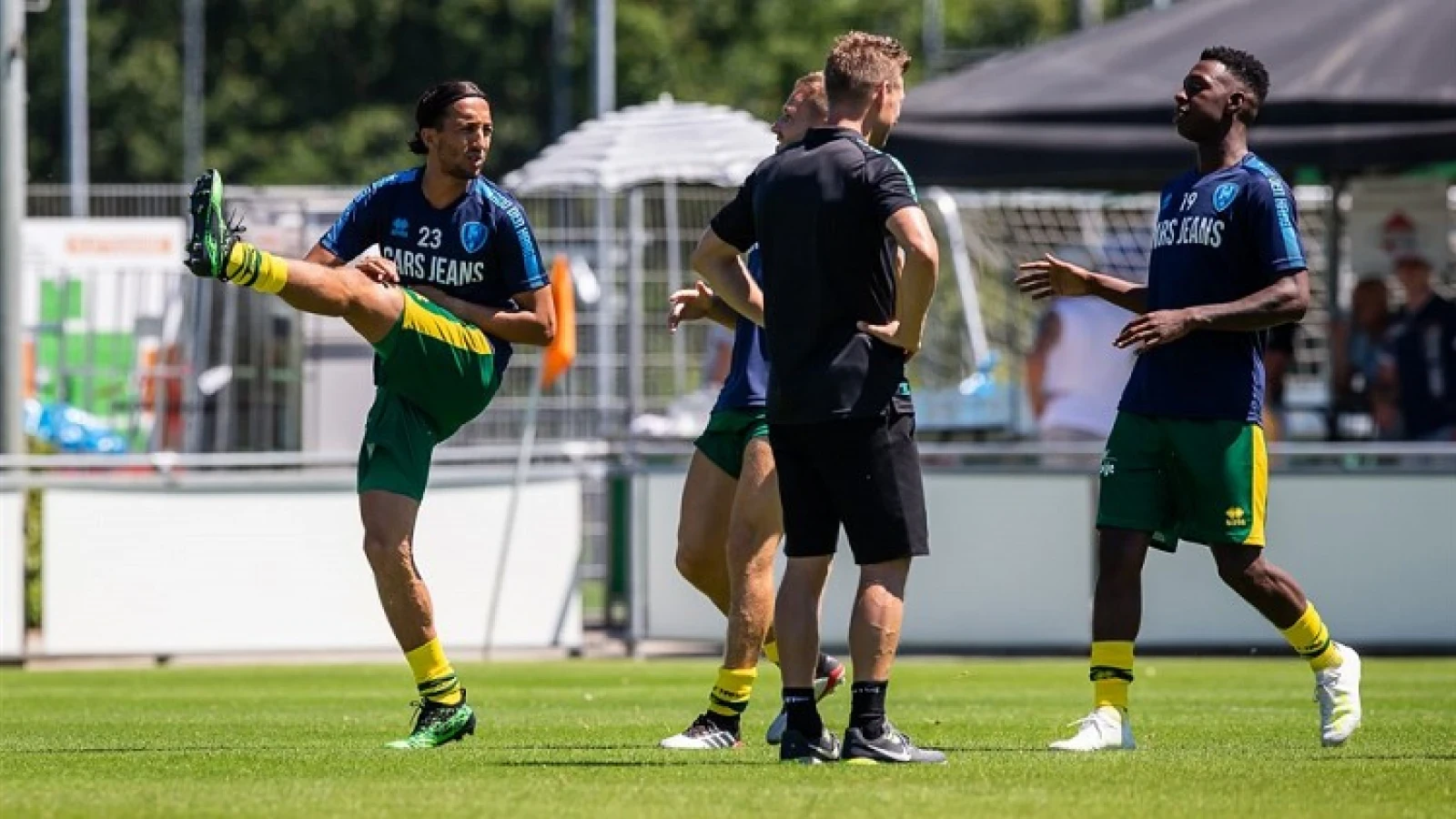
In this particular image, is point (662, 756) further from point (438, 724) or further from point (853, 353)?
point (853, 353)

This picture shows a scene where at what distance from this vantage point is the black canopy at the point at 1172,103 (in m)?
16.2

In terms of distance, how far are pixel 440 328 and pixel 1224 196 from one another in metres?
2.62

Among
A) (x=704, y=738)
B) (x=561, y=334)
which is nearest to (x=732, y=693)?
(x=704, y=738)

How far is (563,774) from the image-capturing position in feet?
27.0

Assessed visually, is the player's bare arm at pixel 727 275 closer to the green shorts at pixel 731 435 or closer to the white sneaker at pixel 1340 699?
the green shorts at pixel 731 435

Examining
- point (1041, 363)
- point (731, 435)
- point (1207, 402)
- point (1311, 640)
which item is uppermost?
point (1041, 363)

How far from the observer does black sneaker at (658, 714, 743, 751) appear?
925cm

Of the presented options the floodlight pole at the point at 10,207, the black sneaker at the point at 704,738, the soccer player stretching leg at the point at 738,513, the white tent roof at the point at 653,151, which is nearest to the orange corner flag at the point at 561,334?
the white tent roof at the point at 653,151

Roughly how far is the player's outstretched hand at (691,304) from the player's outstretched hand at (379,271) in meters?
1.06

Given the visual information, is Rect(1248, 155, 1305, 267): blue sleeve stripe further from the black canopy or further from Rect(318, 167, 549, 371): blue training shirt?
the black canopy

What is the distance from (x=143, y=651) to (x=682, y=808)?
9326 mm

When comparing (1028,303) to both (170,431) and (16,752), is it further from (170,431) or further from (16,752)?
(16,752)

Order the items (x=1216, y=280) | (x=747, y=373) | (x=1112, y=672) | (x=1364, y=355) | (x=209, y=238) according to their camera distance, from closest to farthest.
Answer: (x=209, y=238) < (x=1112, y=672) < (x=1216, y=280) < (x=747, y=373) < (x=1364, y=355)

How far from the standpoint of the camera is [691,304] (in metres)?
9.77
